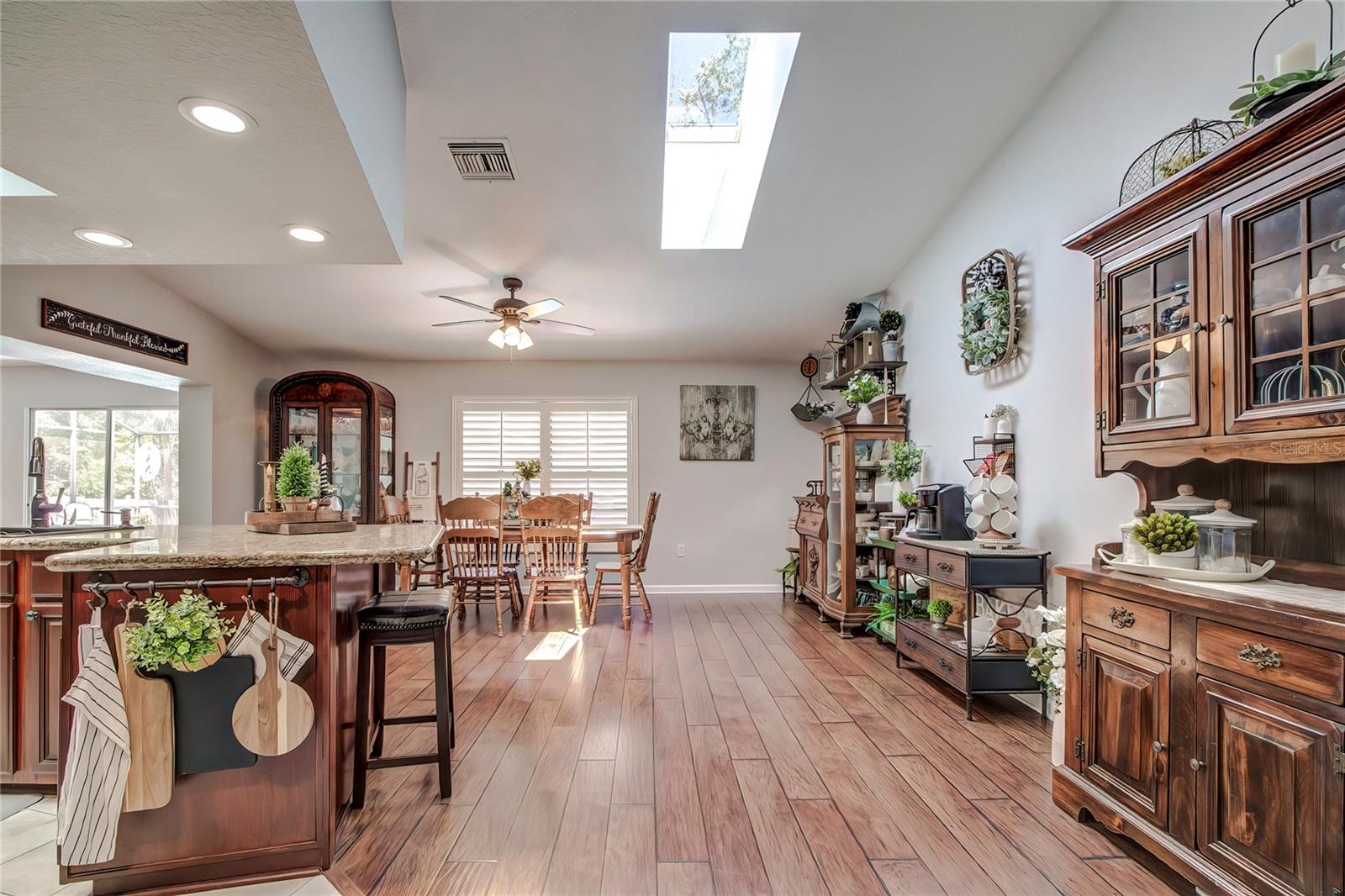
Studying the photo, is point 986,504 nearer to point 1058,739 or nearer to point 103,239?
point 1058,739

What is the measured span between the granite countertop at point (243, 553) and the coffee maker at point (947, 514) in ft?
8.48

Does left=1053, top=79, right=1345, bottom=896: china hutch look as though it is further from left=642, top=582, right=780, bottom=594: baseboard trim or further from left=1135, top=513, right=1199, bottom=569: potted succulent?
left=642, top=582, right=780, bottom=594: baseboard trim

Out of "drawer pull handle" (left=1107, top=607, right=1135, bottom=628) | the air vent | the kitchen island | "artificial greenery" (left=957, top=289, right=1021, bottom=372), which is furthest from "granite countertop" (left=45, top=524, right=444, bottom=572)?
"artificial greenery" (left=957, top=289, right=1021, bottom=372)

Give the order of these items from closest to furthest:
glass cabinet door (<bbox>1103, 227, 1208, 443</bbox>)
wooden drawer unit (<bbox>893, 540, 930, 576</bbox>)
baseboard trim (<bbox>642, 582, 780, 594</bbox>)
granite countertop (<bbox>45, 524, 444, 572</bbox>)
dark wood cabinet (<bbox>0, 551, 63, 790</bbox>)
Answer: granite countertop (<bbox>45, 524, 444, 572</bbox>) → glass cabinet door (<bbox>1103, 227, 1208, 443</bbox>) → dark wood cabinet (<bbox>0, 551, 63, 790</bbox>) → wooden drawer unit (<bbox>893, 540, 930, 576</bbox>) → baseboard trim (<bbox>642, 582, 780, 594</bbox>)

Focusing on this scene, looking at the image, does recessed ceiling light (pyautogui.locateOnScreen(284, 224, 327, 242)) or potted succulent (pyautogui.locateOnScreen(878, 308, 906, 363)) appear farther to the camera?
potted succulent (pyautogui.locateOnScreen(878, 308, 906, 363))

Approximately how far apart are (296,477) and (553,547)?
2.46m

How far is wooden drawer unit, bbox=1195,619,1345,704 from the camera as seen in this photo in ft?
4.25

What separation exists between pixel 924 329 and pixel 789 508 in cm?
276

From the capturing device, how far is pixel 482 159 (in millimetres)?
2984

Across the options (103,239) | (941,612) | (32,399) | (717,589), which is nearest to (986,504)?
(941,612)

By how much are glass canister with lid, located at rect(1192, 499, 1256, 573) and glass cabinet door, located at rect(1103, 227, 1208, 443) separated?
25cm

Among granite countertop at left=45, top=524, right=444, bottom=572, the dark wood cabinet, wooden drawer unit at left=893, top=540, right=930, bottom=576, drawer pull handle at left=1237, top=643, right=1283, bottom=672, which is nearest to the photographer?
drawer pull handle at left=1237, top=643, right=1283, bottom=672

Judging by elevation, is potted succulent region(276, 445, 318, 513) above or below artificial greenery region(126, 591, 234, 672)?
above

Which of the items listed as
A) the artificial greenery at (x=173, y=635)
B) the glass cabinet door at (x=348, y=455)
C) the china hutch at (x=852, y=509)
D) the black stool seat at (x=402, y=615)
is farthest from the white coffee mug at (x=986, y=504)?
the glass cabinet door at (x=348, y=455)
